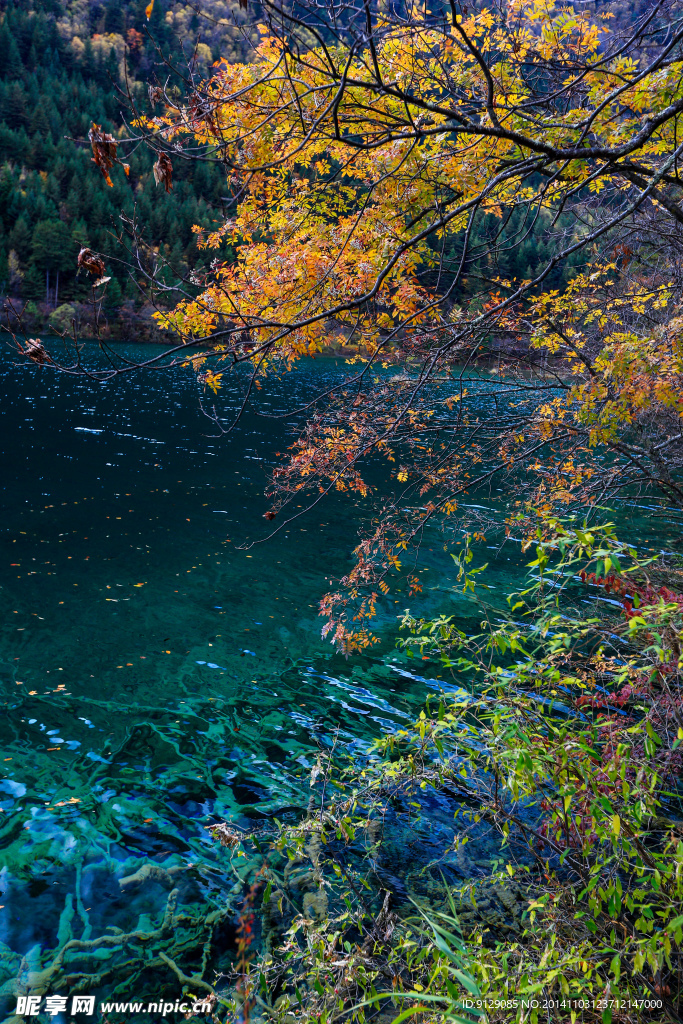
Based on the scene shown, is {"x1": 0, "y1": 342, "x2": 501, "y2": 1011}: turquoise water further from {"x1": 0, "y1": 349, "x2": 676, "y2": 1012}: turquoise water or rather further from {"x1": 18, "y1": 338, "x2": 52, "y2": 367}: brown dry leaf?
{"x1": 18, "y1": 338, "x2": 52, "y2": 367}: brown dry leaf

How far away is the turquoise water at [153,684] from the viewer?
5.64 m

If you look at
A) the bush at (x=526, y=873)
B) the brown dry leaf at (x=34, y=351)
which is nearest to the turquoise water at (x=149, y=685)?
the bush at (x=526, y=873)

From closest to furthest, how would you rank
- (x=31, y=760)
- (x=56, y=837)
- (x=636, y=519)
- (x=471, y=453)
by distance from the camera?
(x=56, y=837) < (x=31, y=760) < (x=471, y=453) < (x=636, y=519)

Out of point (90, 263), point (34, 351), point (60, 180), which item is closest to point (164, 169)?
point (90, 263)

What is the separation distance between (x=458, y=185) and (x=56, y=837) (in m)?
7.47

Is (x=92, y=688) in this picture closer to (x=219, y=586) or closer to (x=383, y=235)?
(x=219, y=586)

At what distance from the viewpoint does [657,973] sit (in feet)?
9.64

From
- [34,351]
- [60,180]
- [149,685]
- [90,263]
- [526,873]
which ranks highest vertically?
[60,180]

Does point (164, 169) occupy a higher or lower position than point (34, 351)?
higher

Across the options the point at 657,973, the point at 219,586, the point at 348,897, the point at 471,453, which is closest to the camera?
the point at 657,973

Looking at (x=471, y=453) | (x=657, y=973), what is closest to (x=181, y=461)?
(x=471, y=453)

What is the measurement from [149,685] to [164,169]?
305 inches

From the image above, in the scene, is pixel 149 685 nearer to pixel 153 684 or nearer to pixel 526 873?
pixel 153 684

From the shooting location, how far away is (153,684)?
9000 mm
